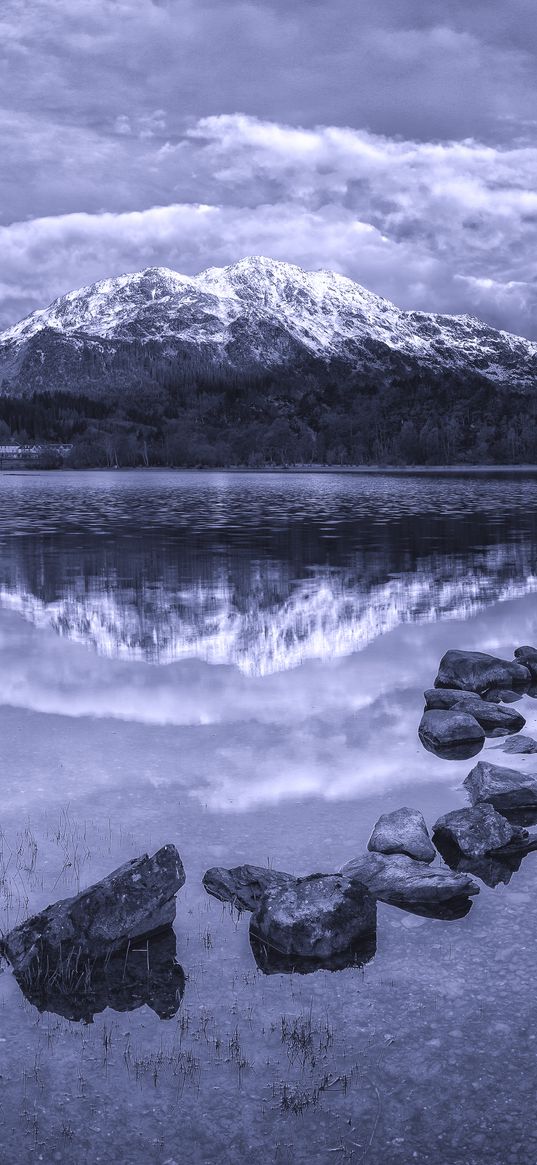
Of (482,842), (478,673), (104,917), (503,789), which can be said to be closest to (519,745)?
(503,789)

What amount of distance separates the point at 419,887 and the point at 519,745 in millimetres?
5983

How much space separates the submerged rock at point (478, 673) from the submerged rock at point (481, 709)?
0.97 m

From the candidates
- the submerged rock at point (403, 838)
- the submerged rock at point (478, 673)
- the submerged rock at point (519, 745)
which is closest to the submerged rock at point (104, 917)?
the submerged rock at point (403, 838)

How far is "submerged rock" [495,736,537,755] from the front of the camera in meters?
14.7

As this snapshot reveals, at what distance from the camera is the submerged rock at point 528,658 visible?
20089mm

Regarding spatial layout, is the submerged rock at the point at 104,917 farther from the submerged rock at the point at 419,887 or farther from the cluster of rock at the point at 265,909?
the submerged rock at the point at 419,887

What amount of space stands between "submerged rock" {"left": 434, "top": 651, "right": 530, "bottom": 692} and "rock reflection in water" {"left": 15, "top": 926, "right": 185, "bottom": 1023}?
11.6 m

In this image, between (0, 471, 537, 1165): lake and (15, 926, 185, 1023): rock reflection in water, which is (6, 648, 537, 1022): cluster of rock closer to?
(15, 926, 185, 1023): rock reflection in water

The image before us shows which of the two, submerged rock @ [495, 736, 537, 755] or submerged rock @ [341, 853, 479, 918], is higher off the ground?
submerged rock @ [341, 853, 479, 918]

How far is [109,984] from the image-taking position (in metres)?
8.04

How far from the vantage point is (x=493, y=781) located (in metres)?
12.5

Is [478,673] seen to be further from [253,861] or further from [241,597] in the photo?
[241,597]

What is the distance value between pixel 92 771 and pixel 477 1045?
7.78 meters

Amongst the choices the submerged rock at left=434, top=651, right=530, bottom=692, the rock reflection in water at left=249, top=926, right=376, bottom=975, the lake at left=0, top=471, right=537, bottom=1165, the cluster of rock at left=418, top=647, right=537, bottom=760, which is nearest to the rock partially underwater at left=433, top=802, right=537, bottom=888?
the lake at left=0, top=471, right=537, bottom=1165
